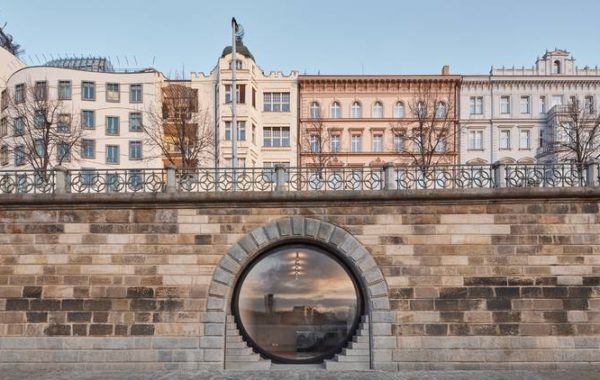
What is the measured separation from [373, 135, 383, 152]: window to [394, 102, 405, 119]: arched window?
1963mm

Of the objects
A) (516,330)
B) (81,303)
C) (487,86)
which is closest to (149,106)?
(81,303)

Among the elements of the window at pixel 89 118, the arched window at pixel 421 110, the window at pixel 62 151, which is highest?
the window at pixel 89 118

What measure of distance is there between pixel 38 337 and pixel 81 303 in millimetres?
1226

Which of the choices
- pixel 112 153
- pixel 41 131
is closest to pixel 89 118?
pixel 112 153

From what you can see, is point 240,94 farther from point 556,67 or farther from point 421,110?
point 556,67

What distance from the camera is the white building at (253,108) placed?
29406mm

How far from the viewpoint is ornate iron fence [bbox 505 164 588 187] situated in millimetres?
10492

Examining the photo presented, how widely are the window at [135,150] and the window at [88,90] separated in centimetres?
426

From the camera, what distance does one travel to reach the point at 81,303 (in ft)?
34.0

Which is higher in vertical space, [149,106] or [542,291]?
[149,106]

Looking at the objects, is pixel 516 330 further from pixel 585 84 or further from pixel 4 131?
pixel 4 131

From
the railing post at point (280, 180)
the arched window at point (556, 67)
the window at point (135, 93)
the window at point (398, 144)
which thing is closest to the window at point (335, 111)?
the window at point (398, 144)

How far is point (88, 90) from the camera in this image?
30469 millimetres

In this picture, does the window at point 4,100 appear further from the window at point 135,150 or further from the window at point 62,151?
the window at point 135,150
